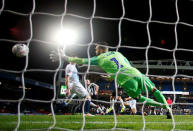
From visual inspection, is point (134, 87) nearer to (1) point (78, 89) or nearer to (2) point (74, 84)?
(1) point (78, 89)

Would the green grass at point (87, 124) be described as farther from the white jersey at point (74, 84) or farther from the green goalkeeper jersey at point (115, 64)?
the white jersey at point (74, 84)

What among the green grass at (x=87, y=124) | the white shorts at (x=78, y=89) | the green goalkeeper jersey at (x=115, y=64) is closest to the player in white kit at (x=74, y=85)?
the white shorts at (x=78, y=89)

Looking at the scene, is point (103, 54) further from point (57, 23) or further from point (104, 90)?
point (104, 90)

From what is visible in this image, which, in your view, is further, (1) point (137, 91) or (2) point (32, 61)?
(2) point (32, 61)

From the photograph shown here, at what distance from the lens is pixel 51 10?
17.3 meters

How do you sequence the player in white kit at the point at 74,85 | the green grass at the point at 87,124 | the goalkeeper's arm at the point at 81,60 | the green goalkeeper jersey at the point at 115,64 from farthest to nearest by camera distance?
the player in white kit at the point at 74,85 < the green goalkeeper jersey at the point at 115,64 < the goalkeeper's arm at the point at 81,60 < the green grass at the point at 87,124

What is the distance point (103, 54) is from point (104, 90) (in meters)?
22.4

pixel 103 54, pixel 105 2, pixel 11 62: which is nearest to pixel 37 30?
pixel 11 62

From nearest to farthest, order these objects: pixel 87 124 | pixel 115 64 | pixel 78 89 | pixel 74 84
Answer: pixel 87 124
pixel 115 64
pixel 78 89
pixel 74 84

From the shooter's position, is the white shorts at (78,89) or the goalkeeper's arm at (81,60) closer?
the goalkeeper's arm at (81,60)

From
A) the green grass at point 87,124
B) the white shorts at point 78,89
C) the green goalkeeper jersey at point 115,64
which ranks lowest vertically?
the green grass at point 87,124

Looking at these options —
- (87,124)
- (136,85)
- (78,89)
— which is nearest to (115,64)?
(136,85)

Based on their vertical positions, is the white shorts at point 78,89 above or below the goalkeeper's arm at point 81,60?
below

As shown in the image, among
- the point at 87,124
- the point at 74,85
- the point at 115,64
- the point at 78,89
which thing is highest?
the point at 115,64
